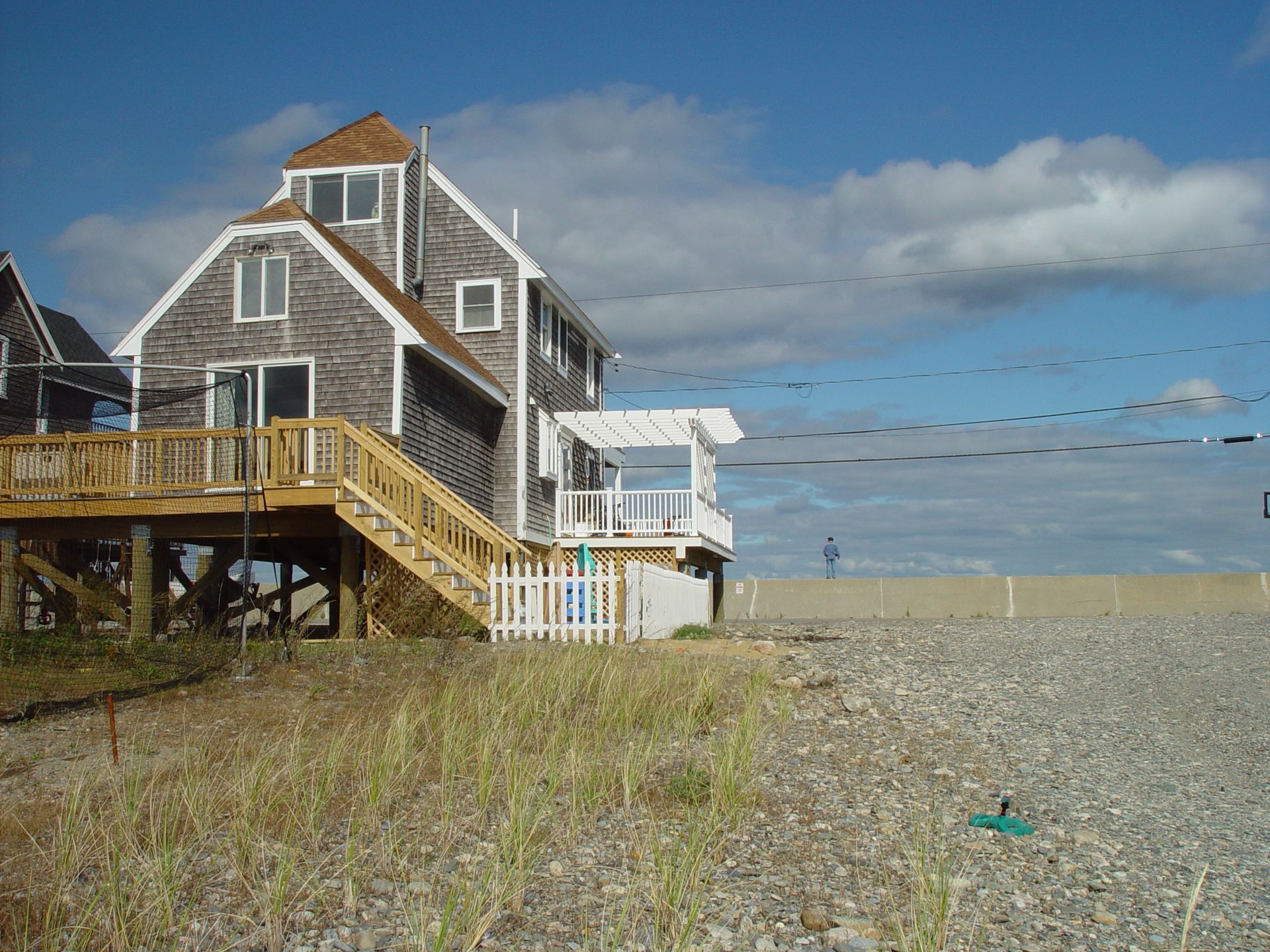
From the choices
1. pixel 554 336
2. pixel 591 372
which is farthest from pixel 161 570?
pixel 591 372

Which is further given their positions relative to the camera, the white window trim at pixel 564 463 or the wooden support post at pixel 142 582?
the white window trim at pixel 564 463

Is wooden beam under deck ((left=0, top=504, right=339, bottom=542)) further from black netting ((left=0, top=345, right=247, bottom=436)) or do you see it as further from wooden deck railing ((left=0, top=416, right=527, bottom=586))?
black netting ((left=0, top=345, right=247, bottom=436))

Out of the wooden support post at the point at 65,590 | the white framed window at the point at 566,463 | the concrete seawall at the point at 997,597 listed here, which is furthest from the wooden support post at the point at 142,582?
the concrete seawall at the point at 997,597

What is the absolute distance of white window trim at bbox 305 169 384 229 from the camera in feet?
76.2

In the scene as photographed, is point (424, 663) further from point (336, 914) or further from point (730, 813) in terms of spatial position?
point (336, 914)

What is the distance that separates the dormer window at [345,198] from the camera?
23.3 metres

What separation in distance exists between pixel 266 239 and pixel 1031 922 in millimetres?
18354

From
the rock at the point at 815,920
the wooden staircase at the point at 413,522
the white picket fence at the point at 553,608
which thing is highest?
the wooden staircase at the point at 413,522

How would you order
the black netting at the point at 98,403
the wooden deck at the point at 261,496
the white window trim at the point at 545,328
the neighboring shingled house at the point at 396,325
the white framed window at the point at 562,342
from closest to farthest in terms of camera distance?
the wooden deck at the point at 261,496 < the black netting at the point at 98,403 < the neighboring shingled house at the point at 396,325 < the white window trim at the point at 545,328 < the white framed window at the point at 562,342

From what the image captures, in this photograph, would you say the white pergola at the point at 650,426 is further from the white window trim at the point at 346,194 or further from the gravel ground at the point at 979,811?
the gravel ground at the point at 979,811

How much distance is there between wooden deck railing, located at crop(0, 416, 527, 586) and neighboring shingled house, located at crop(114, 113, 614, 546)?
2.46 m

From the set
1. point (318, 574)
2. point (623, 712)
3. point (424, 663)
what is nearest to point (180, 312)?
point (318, 574)

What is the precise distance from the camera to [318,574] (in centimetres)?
1827

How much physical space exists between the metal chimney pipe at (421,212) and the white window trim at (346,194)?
0.84 meters
